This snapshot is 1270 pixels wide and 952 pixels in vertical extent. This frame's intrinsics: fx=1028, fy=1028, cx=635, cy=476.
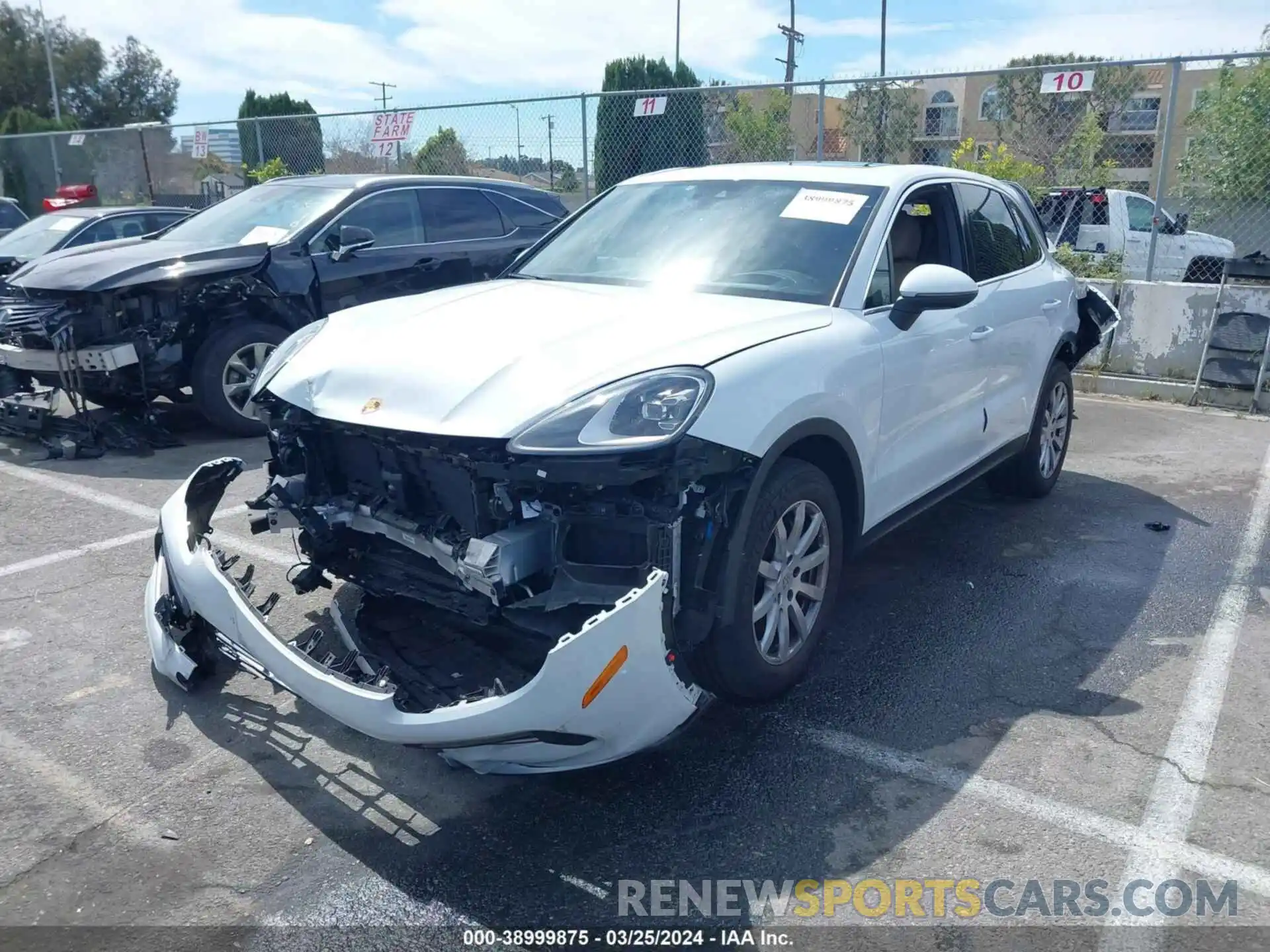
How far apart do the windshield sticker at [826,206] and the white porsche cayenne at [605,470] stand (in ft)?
0.05

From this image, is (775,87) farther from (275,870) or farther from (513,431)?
(275,870)

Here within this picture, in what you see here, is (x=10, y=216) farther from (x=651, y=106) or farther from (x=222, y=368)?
(x=222, y=368)

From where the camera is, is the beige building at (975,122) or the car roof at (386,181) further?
the beige building at (975,122)

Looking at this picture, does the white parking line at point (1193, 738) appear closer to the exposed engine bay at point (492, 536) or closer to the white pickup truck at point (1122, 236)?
the exposed engine bay at point (492, 536)

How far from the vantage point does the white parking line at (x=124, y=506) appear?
5.14 m

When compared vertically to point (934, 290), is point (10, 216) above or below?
below

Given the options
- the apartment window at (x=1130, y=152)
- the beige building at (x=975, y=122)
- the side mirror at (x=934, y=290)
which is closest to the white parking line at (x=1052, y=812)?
the side mirror at (x=934, y=290)

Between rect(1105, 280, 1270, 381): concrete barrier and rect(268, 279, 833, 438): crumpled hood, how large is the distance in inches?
259

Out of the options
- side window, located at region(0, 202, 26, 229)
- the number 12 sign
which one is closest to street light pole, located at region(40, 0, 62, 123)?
side window, located at region(0, 202, 26, 229)

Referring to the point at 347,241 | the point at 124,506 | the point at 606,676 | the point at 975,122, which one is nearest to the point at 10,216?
the point at 347,241

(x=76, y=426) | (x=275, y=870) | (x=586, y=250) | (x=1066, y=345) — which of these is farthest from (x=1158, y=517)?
(x=76, y=426)

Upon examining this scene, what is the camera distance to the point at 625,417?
9.57ft

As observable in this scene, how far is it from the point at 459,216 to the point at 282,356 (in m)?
5.18

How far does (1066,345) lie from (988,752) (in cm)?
330
